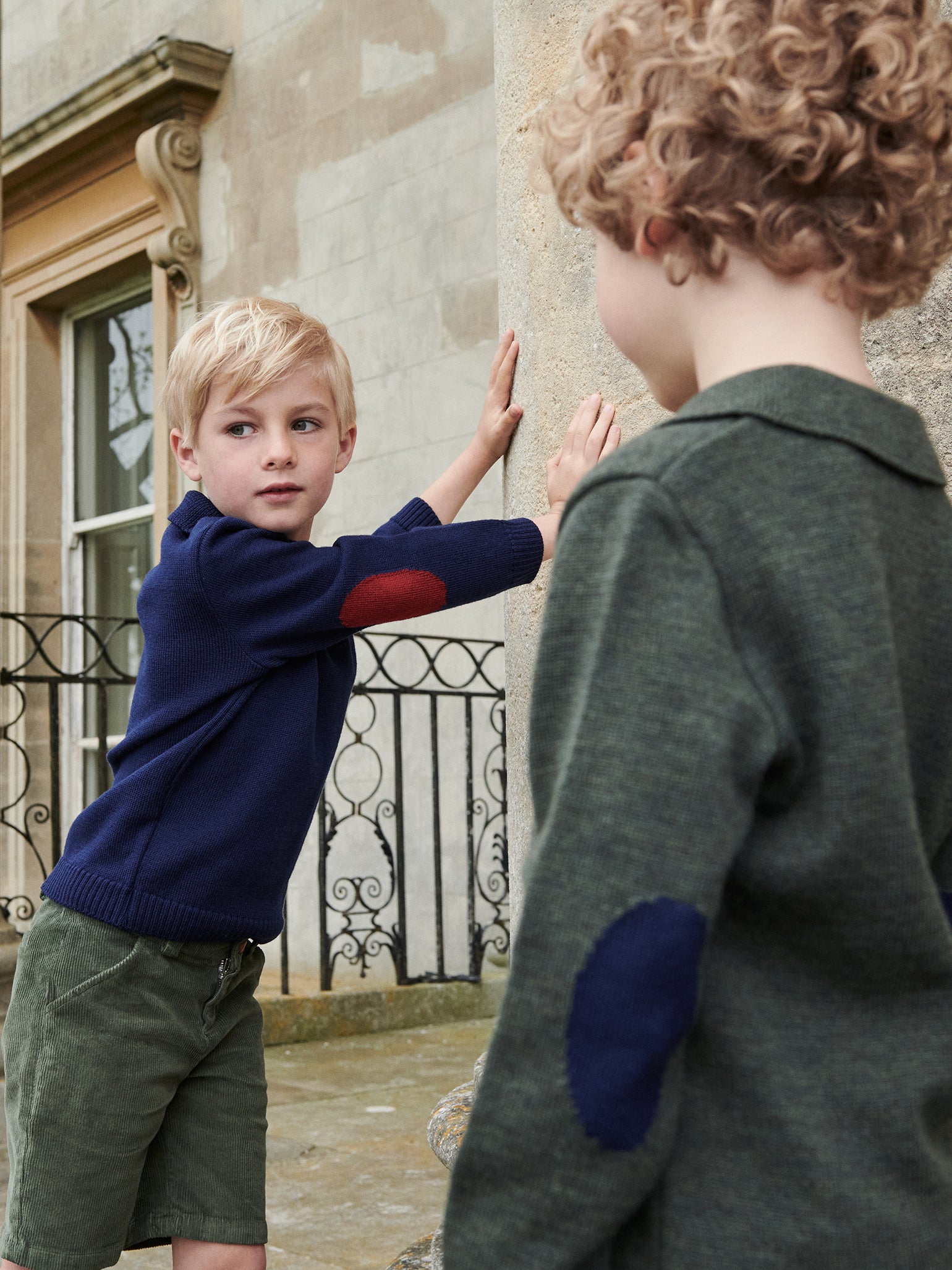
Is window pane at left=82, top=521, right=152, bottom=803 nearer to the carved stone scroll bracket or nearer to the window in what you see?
the window

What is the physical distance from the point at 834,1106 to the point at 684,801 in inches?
8.7

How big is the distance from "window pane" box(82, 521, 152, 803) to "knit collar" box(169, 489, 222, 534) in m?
5.40

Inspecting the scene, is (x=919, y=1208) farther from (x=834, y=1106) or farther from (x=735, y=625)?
(x=735, y=625)

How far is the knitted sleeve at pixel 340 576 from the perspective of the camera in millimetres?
1757

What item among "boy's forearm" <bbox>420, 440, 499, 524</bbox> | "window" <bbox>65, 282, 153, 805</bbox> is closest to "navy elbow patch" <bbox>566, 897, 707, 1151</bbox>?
"boy's forearm" <bbox>420, 440, 499, 524</bbox>

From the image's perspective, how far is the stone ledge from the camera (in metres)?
4.93

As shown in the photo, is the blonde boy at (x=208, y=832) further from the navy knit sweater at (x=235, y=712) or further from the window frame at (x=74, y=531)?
the window frame at (x=74, y=531)

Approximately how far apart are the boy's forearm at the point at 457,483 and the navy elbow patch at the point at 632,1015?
1.23 metres

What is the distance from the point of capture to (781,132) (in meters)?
0.95

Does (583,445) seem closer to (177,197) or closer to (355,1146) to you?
(355,1146)

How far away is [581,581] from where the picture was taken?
36.5 inches

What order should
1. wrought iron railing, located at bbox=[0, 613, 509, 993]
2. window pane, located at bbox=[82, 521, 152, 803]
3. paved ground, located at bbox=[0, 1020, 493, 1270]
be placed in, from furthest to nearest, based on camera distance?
window pane, located at bbox=[82, 521, 152, 803], wrought iron railing, located at bbox=[0, 613, 509, 993], paved ground, located at bbox=[0, 1020, 493, 1270]

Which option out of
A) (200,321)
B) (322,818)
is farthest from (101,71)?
(200,321)

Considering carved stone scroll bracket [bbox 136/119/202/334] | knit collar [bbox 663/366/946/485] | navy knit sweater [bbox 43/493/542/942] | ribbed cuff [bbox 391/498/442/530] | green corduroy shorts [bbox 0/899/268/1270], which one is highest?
carved stone scroll bracket [bbox 136/119/202/334]
